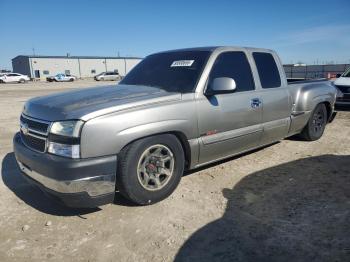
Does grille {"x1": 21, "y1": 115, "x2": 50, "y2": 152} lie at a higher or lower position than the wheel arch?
higher

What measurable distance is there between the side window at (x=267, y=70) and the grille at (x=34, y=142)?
3.24m

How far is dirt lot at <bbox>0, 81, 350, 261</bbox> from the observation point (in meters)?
2.93

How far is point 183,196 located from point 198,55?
1916 millimetres

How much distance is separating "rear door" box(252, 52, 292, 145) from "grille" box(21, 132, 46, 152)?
3129 millimetres

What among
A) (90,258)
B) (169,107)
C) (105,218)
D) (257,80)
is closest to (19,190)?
(105,218)

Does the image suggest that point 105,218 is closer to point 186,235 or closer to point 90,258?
point 90,258

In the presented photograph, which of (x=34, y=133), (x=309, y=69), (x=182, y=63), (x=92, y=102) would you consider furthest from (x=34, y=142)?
(x=309, y=69)

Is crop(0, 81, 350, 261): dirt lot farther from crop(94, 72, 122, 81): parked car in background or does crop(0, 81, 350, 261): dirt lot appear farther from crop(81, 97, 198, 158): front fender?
crop(94, 72, 122, 81): parked car in background

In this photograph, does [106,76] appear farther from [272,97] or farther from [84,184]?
[84,184]

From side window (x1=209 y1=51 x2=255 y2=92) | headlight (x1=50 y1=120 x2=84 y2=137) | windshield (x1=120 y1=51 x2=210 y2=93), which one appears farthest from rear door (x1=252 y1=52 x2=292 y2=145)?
headlight (x1=50 y1=120 x2=84 y2=137)

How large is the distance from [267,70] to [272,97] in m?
0.46

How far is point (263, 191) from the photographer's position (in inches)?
165

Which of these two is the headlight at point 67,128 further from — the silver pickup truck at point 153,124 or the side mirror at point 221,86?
the side mirror at point 221,86

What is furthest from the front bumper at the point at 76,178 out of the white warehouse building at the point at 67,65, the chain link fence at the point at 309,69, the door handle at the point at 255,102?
the white warehouse building at the point at 67,65
